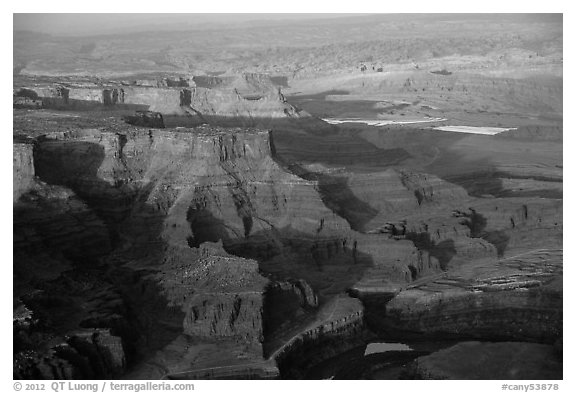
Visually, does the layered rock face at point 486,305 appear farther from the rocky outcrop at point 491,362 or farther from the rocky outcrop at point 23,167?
the rocky outcrop at point 23,167

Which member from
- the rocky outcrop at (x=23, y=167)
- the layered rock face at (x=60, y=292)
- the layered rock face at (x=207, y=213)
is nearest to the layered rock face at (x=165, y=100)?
the layered rock face at (x=207, y=213)

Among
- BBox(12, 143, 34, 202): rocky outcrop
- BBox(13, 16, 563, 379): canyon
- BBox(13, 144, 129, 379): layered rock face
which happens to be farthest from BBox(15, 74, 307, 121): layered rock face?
BBox(13, 144, 129, 379): layered rock face

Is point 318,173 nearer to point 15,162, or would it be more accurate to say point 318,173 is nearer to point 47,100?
point 15,162

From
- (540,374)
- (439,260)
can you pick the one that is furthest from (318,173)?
(540,374)

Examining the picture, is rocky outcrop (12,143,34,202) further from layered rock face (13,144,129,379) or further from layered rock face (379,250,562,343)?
layered rock face (379,250,562,343)

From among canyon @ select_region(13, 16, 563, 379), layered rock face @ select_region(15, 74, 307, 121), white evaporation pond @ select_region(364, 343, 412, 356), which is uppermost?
layered rock face @ select_region(15, 74, 307, 121)
